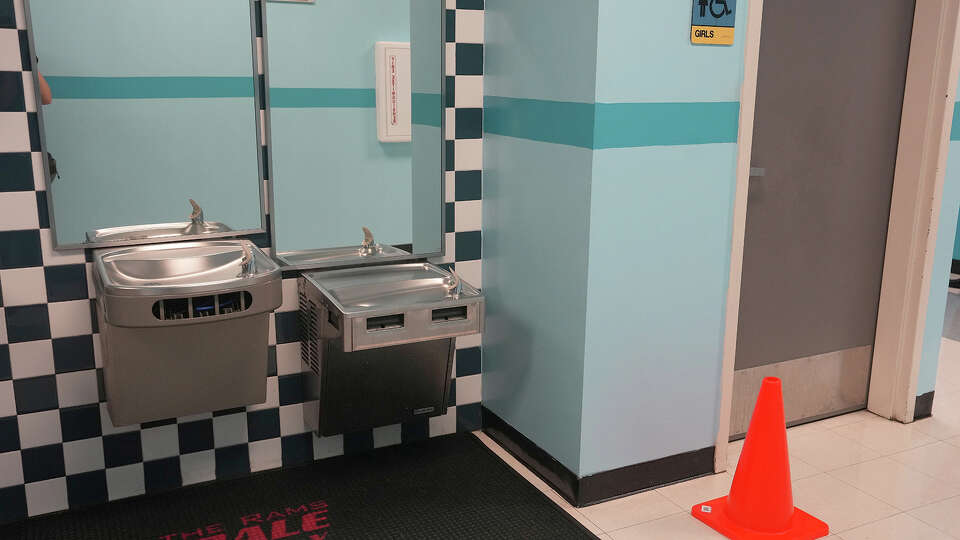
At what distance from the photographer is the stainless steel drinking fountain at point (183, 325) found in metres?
2.50

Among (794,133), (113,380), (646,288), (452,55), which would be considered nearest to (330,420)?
(113,380)

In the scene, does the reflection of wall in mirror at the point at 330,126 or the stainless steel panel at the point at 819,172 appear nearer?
the reflection of wall in mirror at the point at 330,126

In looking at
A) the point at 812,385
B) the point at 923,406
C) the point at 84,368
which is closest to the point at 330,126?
the point at 84,368

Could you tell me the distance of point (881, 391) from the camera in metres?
3.84

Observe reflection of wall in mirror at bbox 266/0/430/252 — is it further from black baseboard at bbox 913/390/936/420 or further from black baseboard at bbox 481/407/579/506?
black baseboard at bbox 913/390/936/420

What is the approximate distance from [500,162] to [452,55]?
0.46m

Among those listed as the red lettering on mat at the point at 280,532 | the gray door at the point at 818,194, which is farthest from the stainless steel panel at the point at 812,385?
the red lettering on mat at the point at 280,532

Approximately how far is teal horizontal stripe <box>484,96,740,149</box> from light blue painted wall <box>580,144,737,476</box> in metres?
0.04

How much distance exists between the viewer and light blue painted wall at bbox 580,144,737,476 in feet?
9.43

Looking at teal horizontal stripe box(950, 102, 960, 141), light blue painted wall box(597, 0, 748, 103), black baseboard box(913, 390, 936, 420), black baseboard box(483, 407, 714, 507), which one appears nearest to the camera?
light blue painted wall box(597, 0, 748, 103)

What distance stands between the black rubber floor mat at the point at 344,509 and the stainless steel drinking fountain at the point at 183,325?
41 cm

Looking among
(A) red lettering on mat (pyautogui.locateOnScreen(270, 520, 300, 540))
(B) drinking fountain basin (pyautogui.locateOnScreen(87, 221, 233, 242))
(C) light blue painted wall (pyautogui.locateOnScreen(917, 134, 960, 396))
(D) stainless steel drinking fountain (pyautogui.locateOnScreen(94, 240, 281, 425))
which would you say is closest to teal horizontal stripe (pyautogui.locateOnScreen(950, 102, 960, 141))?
(C) light blue painted wall (pyautogui.locateOnScreen(917, 134, 960, 396))

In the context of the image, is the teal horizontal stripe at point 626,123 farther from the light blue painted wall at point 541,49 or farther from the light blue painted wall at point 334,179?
the light blue painted wall at point 334,179

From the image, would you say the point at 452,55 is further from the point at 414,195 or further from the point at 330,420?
the point at 330,420
